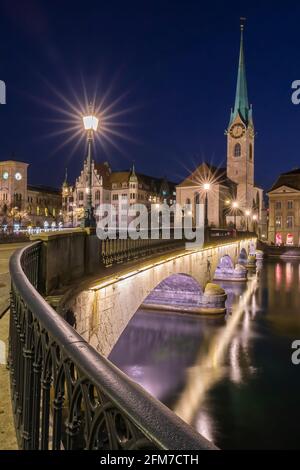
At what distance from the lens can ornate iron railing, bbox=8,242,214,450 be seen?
62.6 inches

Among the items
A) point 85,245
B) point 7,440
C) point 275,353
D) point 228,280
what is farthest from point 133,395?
point 228,280

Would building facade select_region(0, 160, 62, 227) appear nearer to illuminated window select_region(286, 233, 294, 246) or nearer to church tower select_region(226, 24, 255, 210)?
church tower select_region(226, 24, 255, 210)

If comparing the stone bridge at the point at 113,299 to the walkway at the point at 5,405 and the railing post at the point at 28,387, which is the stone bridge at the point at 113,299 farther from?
the railing post at the point at 28,387

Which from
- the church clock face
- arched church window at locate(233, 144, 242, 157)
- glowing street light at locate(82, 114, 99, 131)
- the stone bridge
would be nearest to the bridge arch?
the stone bridge

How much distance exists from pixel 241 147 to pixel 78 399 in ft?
324

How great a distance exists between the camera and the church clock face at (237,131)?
95450 millimetres

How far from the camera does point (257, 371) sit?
19.5 meters

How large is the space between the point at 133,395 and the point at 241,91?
108 m

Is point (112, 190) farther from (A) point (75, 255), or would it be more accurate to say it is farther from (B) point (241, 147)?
(A) point (75, 255)

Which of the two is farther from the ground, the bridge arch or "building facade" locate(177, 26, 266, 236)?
"building facade" locate(177, 26, 266, 236)

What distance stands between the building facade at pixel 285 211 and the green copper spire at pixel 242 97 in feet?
58.8

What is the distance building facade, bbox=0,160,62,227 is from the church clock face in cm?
5304

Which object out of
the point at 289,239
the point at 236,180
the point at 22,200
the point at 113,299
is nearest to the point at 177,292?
the point at 113,299

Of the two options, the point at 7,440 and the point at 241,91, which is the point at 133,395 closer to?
the point at 7,440
